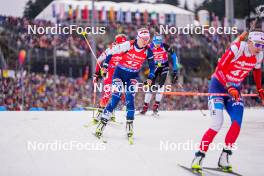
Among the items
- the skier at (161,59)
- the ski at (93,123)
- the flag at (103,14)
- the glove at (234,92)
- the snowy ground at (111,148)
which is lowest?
the snowy ground at (111,148)

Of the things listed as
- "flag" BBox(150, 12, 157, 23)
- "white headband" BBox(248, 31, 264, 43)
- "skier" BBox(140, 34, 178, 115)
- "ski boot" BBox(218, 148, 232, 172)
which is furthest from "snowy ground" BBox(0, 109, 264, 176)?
"flag" BBox(150, 12, 157, 23)

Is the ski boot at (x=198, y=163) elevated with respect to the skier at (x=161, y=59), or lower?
lower

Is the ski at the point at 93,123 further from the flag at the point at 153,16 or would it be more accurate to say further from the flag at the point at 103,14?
the flag at the point at 153,16

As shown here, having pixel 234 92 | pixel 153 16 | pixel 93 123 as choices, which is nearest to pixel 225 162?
pixel 234 92

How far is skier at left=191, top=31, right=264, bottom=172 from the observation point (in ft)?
25.4

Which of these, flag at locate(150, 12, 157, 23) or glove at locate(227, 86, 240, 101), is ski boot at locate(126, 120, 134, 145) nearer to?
glove at locate(227, 86, 240, 101)

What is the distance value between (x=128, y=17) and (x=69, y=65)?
34.3 feet

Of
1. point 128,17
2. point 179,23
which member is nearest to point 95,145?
point 128,17

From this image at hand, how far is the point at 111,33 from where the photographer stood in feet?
115

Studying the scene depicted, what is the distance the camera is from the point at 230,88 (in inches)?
302

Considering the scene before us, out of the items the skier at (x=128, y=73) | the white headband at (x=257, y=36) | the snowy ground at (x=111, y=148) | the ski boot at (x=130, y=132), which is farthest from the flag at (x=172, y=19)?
the white headband at (x=257, y=36)

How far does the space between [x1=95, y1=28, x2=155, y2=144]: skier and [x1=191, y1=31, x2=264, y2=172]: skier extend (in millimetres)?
2759

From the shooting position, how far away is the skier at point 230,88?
305 inches

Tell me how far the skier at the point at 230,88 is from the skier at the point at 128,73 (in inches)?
109
